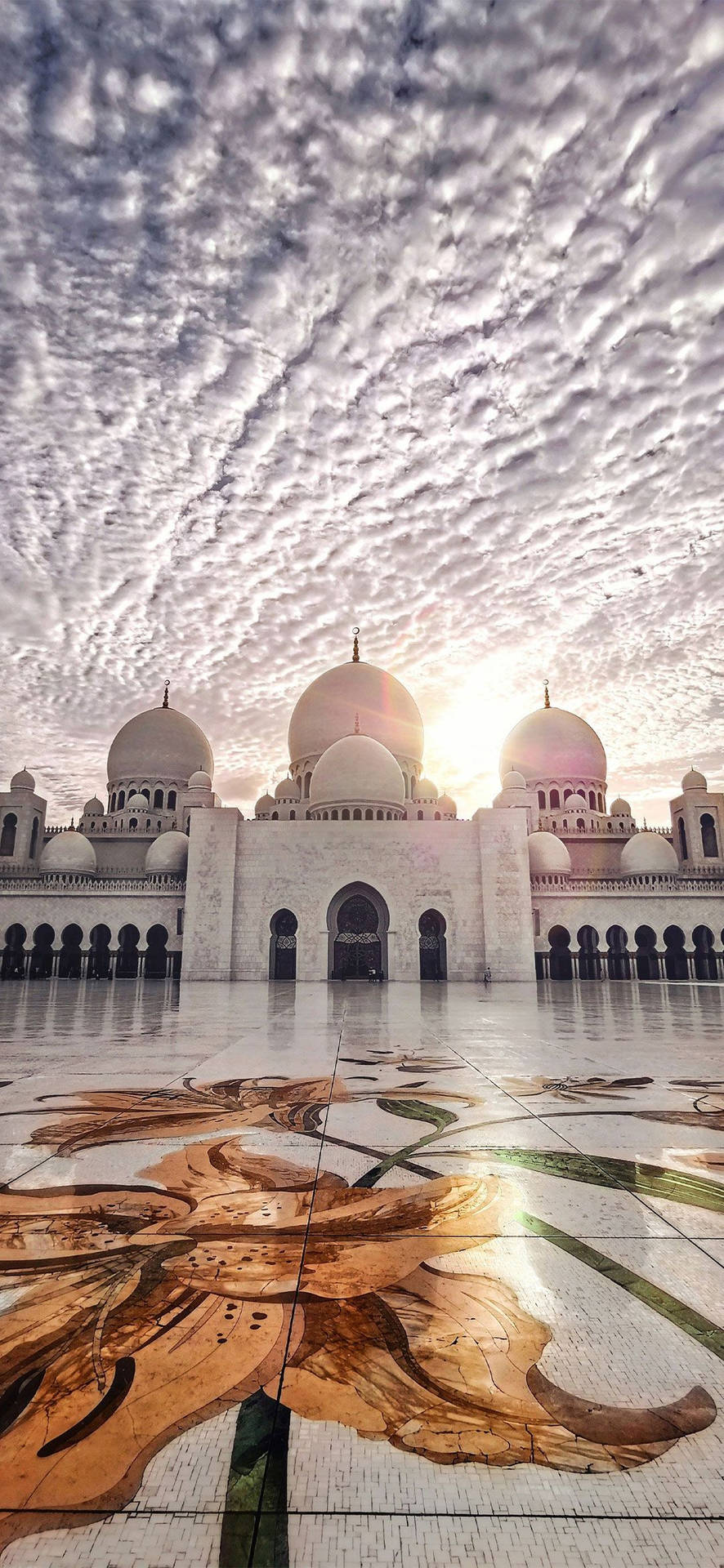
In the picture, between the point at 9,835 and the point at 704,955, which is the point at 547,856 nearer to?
the point at 704,955

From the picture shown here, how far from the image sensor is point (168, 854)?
30.3 metres

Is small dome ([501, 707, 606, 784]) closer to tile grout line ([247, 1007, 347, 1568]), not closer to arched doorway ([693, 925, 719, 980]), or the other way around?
arched doorway ([693, 925, 719, 980])

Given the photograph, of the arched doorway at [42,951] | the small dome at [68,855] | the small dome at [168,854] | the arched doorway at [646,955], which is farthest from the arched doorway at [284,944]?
the arched doorway at [646,955]

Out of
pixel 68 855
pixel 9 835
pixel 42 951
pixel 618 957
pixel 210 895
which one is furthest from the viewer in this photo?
pixel 9 835

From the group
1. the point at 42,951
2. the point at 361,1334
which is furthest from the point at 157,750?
the point at 361,1334

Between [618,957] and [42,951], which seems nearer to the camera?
[618,957]

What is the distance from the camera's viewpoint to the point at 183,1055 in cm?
729

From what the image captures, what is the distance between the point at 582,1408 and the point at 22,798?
3267 cm

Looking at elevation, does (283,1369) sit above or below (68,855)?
below

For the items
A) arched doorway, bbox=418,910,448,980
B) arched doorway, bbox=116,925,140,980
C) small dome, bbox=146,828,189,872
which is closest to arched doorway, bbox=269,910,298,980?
arched doorway, bbox=418,910,448,980

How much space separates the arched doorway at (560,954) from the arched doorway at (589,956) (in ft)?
1.43

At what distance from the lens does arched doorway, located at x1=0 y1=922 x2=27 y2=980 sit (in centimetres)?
2753

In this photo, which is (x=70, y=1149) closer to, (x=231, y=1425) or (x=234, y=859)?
(x=231, y=1425)

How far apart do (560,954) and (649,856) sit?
216 inches
